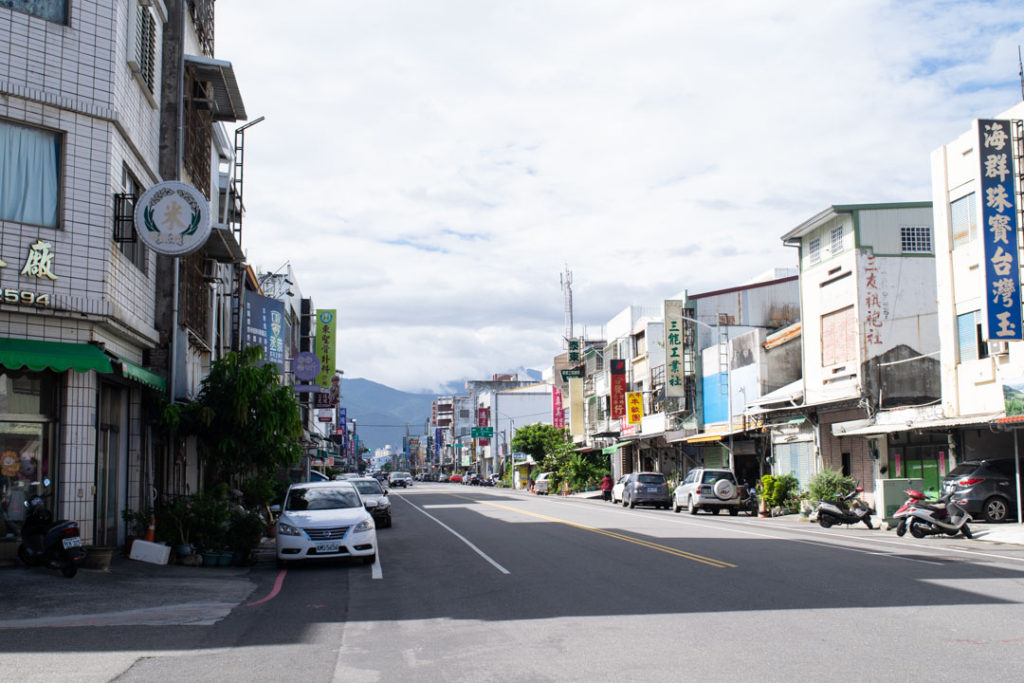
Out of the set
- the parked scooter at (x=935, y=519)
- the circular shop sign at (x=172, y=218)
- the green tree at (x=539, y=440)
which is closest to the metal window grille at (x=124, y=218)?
the circular shop sign at (x=172, y=218)

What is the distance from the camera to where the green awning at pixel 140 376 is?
655 inches

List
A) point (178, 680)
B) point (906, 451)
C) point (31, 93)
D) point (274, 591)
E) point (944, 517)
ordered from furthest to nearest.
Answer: point (906, 451) < point (944, 517) < point (31, 93) < point (274, 591) < point (178, 680)

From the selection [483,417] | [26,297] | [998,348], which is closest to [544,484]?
[998,348]

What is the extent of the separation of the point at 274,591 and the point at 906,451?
22940mm

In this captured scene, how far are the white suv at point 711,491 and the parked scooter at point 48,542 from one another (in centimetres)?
2405

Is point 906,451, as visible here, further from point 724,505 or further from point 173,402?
point 173,402

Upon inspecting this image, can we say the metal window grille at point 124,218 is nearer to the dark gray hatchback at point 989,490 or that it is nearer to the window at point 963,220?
the dark gray hatchback at point 989,490

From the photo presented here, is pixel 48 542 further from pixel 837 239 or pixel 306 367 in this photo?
pixel 306 367

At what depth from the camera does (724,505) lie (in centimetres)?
3488

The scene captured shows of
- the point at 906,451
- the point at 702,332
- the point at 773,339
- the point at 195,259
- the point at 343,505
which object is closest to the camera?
the point at 343,505

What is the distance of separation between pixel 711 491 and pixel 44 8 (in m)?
26.1

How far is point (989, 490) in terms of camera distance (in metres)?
24.3

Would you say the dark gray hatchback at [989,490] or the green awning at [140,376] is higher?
the green awning at [140,376]

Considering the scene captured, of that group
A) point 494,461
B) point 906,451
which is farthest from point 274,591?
point 494,461
